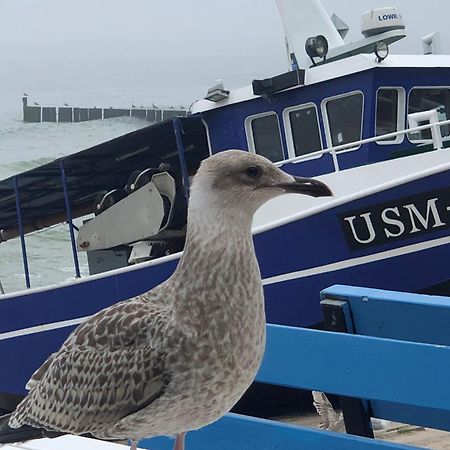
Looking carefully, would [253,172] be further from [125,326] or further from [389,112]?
[389,112]

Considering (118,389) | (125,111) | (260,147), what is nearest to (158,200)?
(260,147)

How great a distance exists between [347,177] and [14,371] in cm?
387

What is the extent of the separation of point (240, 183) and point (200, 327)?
36 centimetres

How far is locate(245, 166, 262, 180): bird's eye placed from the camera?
207cm

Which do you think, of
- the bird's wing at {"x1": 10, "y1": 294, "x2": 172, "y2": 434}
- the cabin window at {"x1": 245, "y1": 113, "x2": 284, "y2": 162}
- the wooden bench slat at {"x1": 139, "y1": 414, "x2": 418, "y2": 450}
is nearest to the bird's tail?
the bird's wing at {"x1": 10, "y1": 294, "x2": 172, "y2": 434}

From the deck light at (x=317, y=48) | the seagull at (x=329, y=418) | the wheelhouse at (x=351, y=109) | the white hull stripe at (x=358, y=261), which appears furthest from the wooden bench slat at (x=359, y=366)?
the deck light at (x=317, y=48)

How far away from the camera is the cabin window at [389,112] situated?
25.8ft

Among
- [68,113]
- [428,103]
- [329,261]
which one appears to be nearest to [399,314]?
[329,261]

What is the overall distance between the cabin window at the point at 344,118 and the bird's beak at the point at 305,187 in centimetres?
586

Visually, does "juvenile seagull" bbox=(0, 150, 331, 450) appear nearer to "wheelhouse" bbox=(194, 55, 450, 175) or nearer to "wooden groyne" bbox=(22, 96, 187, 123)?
"wheelhouse" bbox=(194, 55, 450, 175)

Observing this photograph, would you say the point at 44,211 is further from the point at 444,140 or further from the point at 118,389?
the point at 118,389

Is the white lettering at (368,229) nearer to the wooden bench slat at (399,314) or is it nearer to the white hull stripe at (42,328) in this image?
the white hull stripe at (42,328)

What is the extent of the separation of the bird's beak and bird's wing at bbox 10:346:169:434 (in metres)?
0.52

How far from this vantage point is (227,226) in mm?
2055
